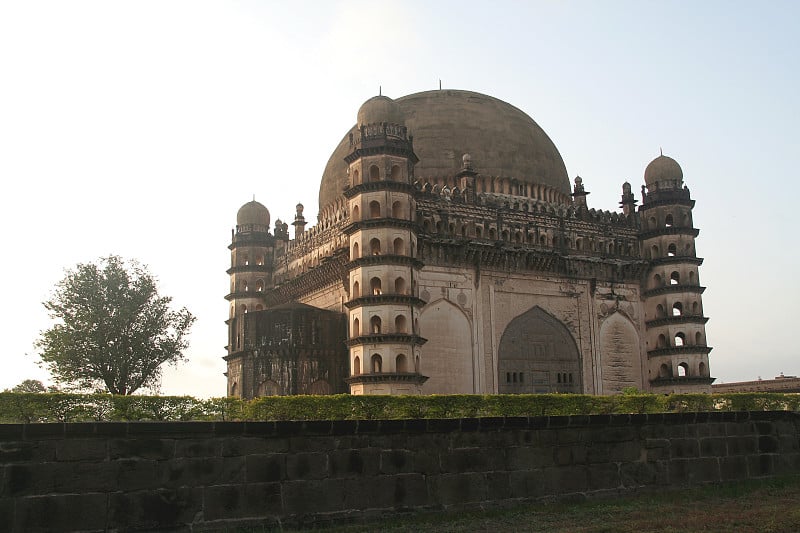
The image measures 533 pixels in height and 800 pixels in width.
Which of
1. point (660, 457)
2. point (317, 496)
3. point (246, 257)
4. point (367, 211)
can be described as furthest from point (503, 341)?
point (317, 496)

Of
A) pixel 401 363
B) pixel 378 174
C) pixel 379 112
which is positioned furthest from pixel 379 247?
pixel 379 112

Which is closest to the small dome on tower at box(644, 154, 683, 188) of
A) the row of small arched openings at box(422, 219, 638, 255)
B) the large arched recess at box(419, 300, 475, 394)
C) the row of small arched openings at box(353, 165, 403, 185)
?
→ the row of small arched openings at box(422, 219, 638, 255)

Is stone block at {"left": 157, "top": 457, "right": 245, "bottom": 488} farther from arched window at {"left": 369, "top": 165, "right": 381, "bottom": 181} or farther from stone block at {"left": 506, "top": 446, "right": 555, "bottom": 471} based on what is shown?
arched window at {"left": 369, "top": 165, "right": 381, "bottom": 181}

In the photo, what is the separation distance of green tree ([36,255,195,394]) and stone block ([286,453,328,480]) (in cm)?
1992

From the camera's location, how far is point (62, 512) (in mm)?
11859

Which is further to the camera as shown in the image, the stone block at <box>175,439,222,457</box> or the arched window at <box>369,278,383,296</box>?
the arched window at <box>369,278,383,296</box>

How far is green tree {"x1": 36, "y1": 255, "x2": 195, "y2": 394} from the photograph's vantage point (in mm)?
30938

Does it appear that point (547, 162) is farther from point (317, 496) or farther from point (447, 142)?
point (317, 496)

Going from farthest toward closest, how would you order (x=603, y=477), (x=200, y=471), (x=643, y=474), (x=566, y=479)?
(x=643, y=474) < (x=603, y=477) < (x=566, y=479) < (x=200, y=471)

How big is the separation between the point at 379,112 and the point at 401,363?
31.2ft

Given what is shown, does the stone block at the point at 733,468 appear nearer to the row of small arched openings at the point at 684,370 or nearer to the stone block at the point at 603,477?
the stone block at the point at 603,477

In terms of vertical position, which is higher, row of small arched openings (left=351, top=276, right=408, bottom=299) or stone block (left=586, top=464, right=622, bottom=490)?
row of small arched openings (left=351, top=276, right=408, bottom=299)

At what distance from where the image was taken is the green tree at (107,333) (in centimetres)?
3094

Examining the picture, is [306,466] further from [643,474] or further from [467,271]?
[467,271]
